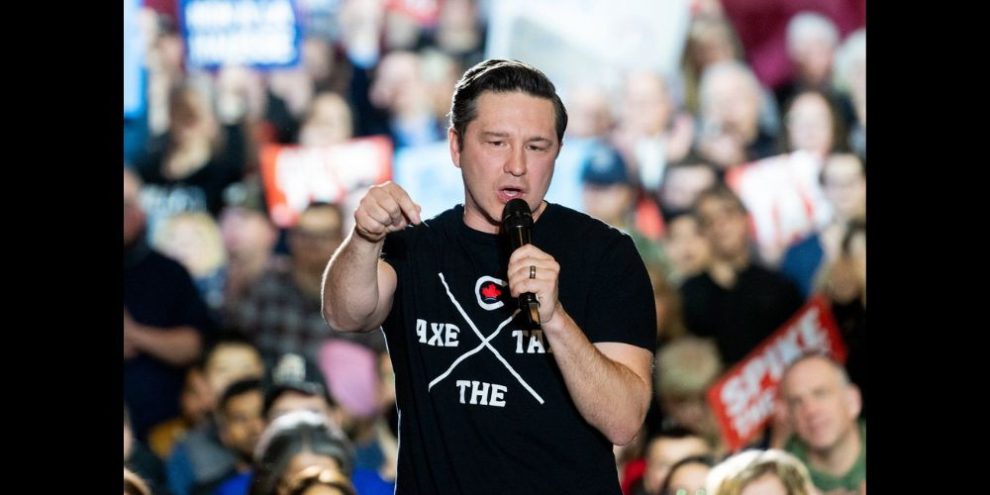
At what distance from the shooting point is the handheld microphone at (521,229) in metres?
1.69

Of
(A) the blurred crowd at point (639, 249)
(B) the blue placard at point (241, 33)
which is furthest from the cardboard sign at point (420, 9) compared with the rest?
(B) the blue placard at point (241, 33)

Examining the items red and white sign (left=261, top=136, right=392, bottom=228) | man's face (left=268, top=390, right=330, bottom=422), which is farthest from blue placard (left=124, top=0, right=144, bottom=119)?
man's face (left=268, top=390, right=330, bottom=422)

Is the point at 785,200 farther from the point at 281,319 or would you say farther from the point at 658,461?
the point at 281,319

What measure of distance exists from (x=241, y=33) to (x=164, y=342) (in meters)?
1.22

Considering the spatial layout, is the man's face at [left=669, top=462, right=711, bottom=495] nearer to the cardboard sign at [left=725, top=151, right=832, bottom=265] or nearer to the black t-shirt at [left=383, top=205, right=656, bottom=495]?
the cardboard sign at [left=725, top=151, right=832, bottom=265]

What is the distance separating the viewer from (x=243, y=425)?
4.52 m

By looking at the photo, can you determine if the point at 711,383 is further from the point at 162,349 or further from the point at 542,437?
the point at 542,437

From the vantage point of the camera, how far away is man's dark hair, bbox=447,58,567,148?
197 centimetres

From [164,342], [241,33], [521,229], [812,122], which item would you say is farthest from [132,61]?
[521,229]

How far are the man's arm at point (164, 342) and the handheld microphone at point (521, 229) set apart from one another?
294 centimetres

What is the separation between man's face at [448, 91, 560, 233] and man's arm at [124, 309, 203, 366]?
2.82 meters

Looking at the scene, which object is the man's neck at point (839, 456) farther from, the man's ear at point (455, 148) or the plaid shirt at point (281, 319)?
the man's ear at point (455, 148)

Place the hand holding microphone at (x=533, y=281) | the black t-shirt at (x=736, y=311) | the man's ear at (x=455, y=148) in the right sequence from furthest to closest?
the black t-shirt at (x=736, y=311) → the man's ear at (x=455, y=148) → the hand holding microphone at (x=533, y=281)
